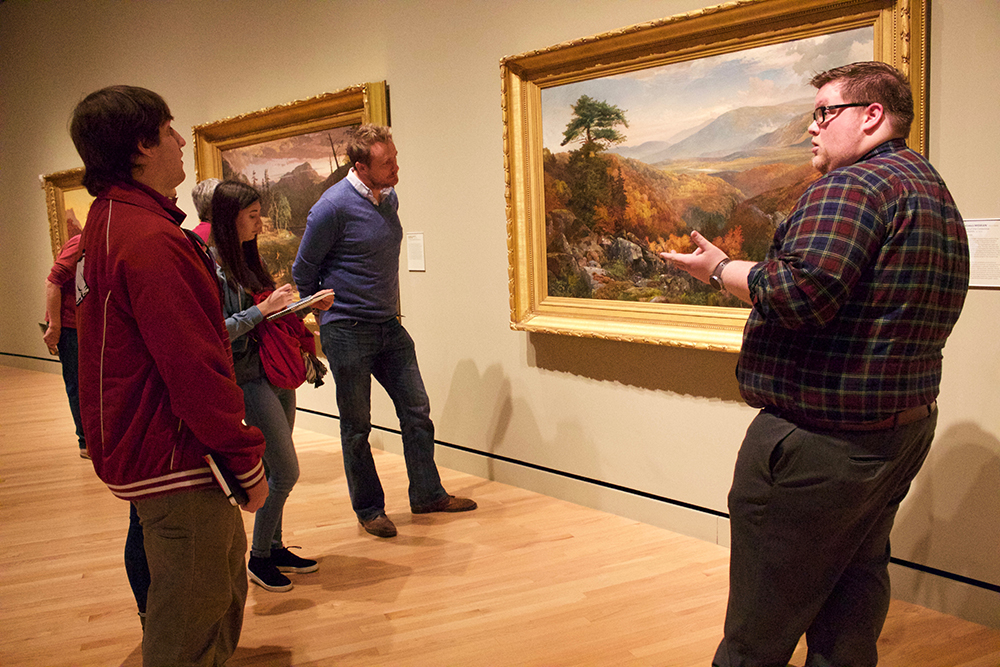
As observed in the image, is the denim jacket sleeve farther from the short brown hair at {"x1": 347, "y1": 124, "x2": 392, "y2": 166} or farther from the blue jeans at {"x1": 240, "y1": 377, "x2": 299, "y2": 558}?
the short brown hair at {"x1": 347, "y1": 124, "x2": 392, "y2": 166}

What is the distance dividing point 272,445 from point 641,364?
2042 mm

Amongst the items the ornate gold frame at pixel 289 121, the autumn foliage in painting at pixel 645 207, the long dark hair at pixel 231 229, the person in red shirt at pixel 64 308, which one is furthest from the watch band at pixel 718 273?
the person in red shirt at pixel 64 308

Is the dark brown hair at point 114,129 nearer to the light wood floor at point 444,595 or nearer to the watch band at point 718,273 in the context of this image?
the watch band at point 718,273

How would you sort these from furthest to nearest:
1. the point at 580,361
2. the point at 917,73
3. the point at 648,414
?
the point at 580,361 < the point at 648,414 < the point at 917,73

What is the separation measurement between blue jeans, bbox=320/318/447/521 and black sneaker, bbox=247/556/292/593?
80cm

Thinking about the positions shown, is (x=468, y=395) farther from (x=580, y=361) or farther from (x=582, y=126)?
(x=582, y=126)

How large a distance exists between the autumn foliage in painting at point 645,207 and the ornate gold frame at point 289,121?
5.84 feet

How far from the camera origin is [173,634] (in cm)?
224

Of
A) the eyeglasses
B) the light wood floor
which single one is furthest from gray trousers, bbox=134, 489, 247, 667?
the eyeglasses

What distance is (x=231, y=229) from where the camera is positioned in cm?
363

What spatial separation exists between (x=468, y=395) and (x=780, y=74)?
292cm

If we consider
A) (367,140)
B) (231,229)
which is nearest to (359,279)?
(367,140)

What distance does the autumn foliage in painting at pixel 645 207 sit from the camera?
393cm

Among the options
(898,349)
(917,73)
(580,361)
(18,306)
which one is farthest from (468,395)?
(18,306)
